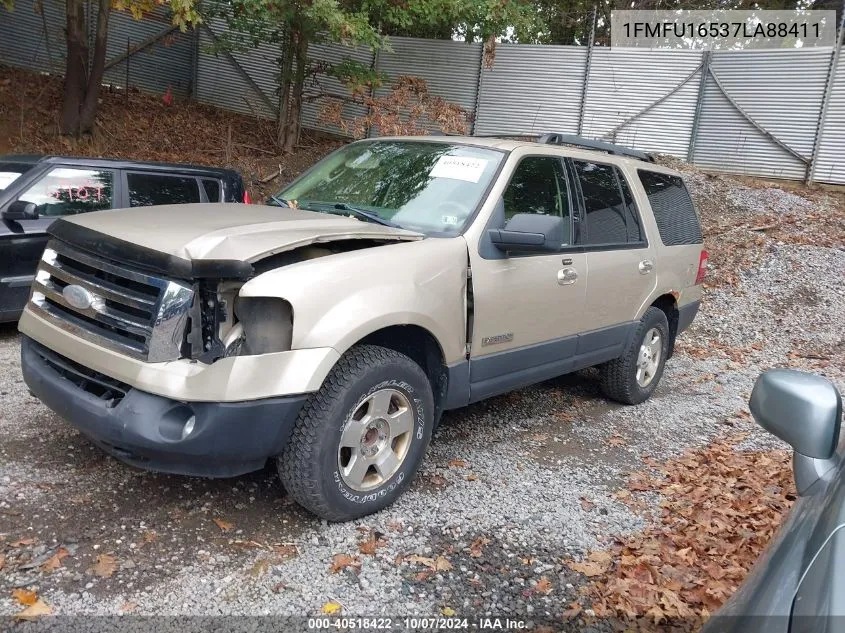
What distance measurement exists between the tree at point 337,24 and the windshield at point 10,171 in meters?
4.57

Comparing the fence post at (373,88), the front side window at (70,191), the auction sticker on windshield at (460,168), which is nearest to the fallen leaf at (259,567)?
the auction sticker on windshield at (460,168)

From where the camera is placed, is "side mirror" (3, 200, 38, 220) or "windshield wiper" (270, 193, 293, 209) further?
"side mirror" (3, 200, 38, 220)

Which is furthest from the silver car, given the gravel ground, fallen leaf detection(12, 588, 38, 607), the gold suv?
fallen leaf detection(12, 588, 38, 607)

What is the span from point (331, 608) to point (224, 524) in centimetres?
79

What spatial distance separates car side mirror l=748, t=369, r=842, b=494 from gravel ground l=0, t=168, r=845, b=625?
4.67 feet

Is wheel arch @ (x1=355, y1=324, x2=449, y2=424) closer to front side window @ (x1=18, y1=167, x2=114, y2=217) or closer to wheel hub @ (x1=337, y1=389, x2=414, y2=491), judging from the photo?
wheel hub @ (x1=337, y1=389, x2=414, y2=491)

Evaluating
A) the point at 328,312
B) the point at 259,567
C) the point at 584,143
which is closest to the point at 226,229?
the point at 328,312

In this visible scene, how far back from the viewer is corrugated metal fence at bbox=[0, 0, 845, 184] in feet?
39.0

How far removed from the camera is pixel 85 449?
12.7 feet

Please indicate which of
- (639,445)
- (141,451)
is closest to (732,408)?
(639,445)

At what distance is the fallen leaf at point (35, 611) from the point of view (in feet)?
8.26

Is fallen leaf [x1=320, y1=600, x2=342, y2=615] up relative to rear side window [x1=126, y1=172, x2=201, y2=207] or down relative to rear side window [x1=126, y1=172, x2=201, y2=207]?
down

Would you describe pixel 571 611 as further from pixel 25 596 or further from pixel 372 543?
pixel 25 596

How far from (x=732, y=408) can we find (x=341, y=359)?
4.16m
